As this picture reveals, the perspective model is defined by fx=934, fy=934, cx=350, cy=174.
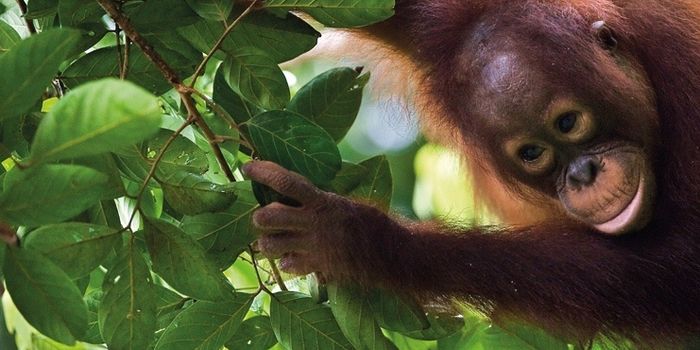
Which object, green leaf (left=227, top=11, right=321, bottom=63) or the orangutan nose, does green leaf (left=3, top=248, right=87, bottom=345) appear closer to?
green leaf (left=227, top=11, right=321, bottom=63)

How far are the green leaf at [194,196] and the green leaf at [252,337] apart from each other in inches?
19.5

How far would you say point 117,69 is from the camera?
262 cm

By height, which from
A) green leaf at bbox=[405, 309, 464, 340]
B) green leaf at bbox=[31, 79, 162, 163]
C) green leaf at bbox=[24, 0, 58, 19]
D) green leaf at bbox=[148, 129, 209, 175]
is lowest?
green leaf at bbox=[405, 309, 464, 340]

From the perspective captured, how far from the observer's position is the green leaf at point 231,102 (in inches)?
107

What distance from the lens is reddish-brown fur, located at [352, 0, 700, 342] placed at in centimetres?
314

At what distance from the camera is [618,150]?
3.31 m

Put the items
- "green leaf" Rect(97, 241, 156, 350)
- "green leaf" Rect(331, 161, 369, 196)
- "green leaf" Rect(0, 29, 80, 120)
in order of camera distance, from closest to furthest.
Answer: "green leaf" Rect(0, 29, 80, 120)
"green leaf" Rect(97, 241, 156, 350)
"green leaf" Rect(331, 161, 369, 196)

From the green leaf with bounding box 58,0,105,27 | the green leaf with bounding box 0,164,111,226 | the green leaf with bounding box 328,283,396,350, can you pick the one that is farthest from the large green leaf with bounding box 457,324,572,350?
the green leaf with bounding box 0,164,111,226

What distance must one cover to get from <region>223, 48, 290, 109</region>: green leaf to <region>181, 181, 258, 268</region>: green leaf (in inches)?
9.6

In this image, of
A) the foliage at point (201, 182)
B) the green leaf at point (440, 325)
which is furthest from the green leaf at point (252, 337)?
the green leaf at point (440, 325)

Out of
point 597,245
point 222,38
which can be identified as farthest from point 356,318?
point 597,245

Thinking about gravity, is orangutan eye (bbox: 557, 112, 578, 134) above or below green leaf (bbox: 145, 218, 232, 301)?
below

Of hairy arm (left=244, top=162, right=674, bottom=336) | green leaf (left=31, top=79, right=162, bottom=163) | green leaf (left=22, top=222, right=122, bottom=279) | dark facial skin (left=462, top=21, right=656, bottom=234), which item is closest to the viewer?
green leaf (left=31, top=79, right=162, bottom=163)

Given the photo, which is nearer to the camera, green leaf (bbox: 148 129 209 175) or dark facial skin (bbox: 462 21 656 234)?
green leaf (bbox: 148 129 209 175)
